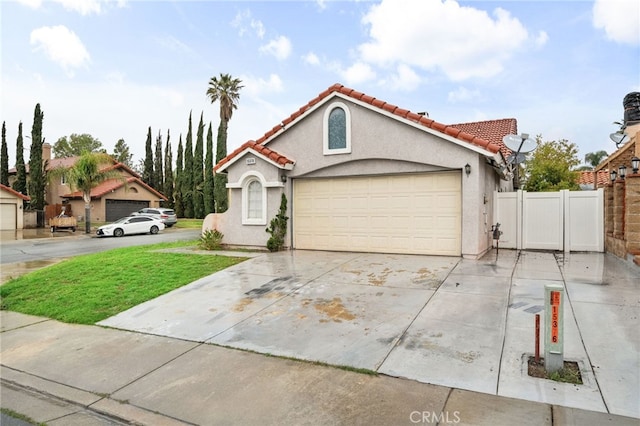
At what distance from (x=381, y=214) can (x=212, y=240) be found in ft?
19.7

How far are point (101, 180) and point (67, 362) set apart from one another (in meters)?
27.7

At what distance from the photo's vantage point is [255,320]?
599cm

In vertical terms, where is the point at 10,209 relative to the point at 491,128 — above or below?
below

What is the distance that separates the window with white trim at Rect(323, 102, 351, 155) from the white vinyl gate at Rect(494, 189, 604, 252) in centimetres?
527

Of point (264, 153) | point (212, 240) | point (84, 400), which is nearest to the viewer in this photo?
point (84, 400)

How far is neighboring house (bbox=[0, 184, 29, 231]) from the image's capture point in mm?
31359

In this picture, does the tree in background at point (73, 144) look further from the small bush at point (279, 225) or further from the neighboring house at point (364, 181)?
the small bush at point (279, 225)

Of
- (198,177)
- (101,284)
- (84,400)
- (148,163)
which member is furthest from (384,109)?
(148,163)

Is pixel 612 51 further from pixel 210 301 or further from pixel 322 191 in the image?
pixel 210 301

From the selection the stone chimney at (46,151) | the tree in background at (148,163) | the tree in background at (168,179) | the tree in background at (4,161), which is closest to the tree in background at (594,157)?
the tree in background at (168,179)

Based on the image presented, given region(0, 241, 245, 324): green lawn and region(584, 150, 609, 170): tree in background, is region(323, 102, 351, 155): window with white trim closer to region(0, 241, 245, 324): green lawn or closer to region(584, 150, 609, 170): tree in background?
region(0, 241, 245, 324): green lawn

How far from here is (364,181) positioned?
38.2 ft

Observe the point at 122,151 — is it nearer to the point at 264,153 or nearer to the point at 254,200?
the point at 254,200

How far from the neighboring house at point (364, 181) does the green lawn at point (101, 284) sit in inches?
107
